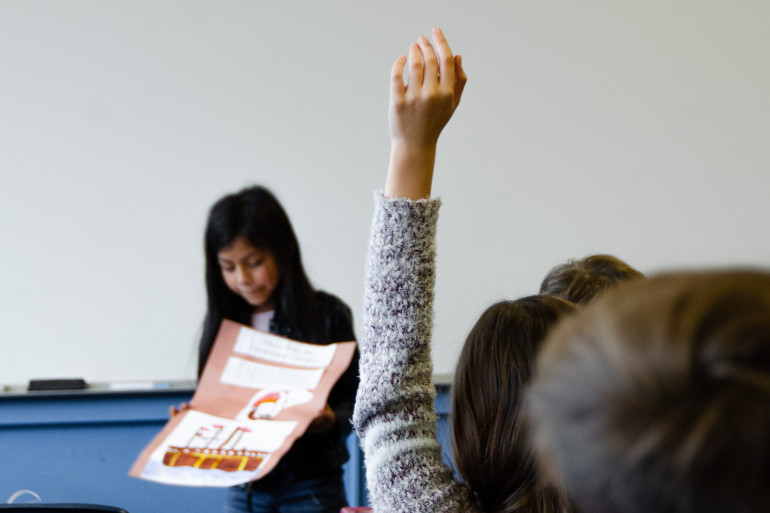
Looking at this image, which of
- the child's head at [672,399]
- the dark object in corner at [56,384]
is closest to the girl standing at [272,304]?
the dark object in corner at [56,384]

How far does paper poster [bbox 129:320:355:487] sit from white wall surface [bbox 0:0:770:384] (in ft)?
2.30

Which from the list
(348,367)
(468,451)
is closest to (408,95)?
(468,451)

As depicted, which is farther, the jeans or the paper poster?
the jeans

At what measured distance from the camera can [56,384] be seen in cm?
210

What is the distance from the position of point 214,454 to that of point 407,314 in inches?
34.9

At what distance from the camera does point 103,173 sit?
215cm

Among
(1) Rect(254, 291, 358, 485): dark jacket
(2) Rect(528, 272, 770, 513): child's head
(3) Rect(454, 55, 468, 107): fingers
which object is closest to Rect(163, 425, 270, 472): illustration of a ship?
(1) Rect(254, 291, 358, 485): dark jacket

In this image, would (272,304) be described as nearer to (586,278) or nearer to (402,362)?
(586,278)

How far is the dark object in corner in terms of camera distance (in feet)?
6.86

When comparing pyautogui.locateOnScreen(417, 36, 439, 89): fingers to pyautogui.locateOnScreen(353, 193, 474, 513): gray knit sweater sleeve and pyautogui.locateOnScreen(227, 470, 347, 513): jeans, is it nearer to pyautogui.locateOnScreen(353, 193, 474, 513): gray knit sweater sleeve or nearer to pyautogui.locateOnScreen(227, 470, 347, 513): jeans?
pyautogui.locateOnScreen(353, 193, 474, 513): gray knit sweater sleeve

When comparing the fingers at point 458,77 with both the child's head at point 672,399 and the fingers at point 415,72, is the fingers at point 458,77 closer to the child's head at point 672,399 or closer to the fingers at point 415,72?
the fingers at point 415,72

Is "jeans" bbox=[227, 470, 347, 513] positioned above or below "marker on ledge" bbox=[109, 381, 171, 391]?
below

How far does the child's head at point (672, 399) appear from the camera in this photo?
0.28 metres

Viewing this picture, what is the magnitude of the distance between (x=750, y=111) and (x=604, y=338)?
2.29 metres
